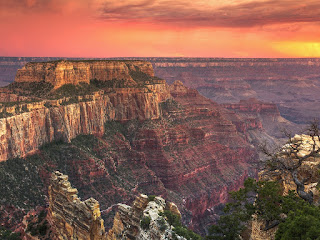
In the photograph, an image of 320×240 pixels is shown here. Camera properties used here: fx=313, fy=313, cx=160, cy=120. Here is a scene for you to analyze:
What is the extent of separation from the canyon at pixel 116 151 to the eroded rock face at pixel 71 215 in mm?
13975

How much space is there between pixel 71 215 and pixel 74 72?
69399 millimetres

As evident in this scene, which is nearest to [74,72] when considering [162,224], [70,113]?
[70,113]

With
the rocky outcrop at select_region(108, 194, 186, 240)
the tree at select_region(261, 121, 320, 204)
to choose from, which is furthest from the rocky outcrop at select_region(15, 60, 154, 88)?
the tree at select_region(261, 121, 320, 204)

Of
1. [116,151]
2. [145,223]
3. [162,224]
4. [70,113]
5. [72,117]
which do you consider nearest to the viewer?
[162,224]

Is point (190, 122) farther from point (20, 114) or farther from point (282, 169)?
point (282, 169)

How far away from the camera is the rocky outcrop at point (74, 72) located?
10231cm

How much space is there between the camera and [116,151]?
4107 inches

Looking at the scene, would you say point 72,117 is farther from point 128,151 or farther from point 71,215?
point 71,215

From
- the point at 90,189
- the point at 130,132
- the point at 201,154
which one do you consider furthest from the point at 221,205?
the point at 90,189

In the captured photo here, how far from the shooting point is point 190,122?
146375 mm

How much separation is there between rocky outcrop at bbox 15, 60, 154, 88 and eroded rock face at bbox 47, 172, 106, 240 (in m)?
55.0

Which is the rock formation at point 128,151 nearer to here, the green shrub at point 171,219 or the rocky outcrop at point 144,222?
the rocky outcrop at point 144,222

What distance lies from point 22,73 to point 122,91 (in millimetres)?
36523

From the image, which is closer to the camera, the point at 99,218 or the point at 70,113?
the point at 99,218
